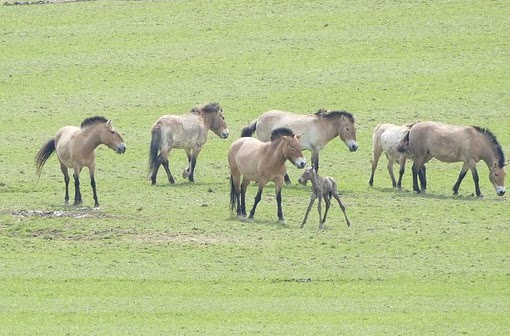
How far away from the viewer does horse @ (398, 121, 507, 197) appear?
30.7m

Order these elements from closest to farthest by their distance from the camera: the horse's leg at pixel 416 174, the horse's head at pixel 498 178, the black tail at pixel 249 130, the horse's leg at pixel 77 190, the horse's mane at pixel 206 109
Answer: the horse's leg at pixel 77 190, the horse's head at pixel 498 178, the horse's leg at pixel 416 174, the black tail at pixel 249 130, the horse's mane at pixel 206 109

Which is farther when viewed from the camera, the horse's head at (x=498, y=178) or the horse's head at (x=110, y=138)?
the horse's head at (x=498, y=178)

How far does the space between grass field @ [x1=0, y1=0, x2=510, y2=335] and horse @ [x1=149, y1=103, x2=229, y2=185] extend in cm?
54

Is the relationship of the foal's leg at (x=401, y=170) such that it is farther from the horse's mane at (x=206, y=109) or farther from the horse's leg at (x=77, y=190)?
the horse's leg at (x=77, y=190)

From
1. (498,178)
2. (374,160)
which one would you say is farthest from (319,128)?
(498,178)

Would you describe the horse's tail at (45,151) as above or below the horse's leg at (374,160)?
above

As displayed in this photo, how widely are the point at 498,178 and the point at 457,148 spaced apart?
1419 millimetres

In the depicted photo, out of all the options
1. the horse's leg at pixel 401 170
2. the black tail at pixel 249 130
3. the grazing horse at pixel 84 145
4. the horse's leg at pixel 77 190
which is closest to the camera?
the horse's leg at pixel 77 190

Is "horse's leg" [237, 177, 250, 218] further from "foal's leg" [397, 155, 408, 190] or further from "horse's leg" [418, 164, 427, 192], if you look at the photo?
"horse's leg" [418, 164, 427, 192]

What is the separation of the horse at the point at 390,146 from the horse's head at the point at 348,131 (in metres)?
0.64

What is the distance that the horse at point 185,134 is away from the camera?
3181cm

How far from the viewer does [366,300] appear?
21562 millimetres

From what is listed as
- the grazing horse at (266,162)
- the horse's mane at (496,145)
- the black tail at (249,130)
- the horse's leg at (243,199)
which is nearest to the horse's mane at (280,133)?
the grazing horse at (266,162)

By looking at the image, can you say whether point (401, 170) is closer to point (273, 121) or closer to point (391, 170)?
point (391, 170)
